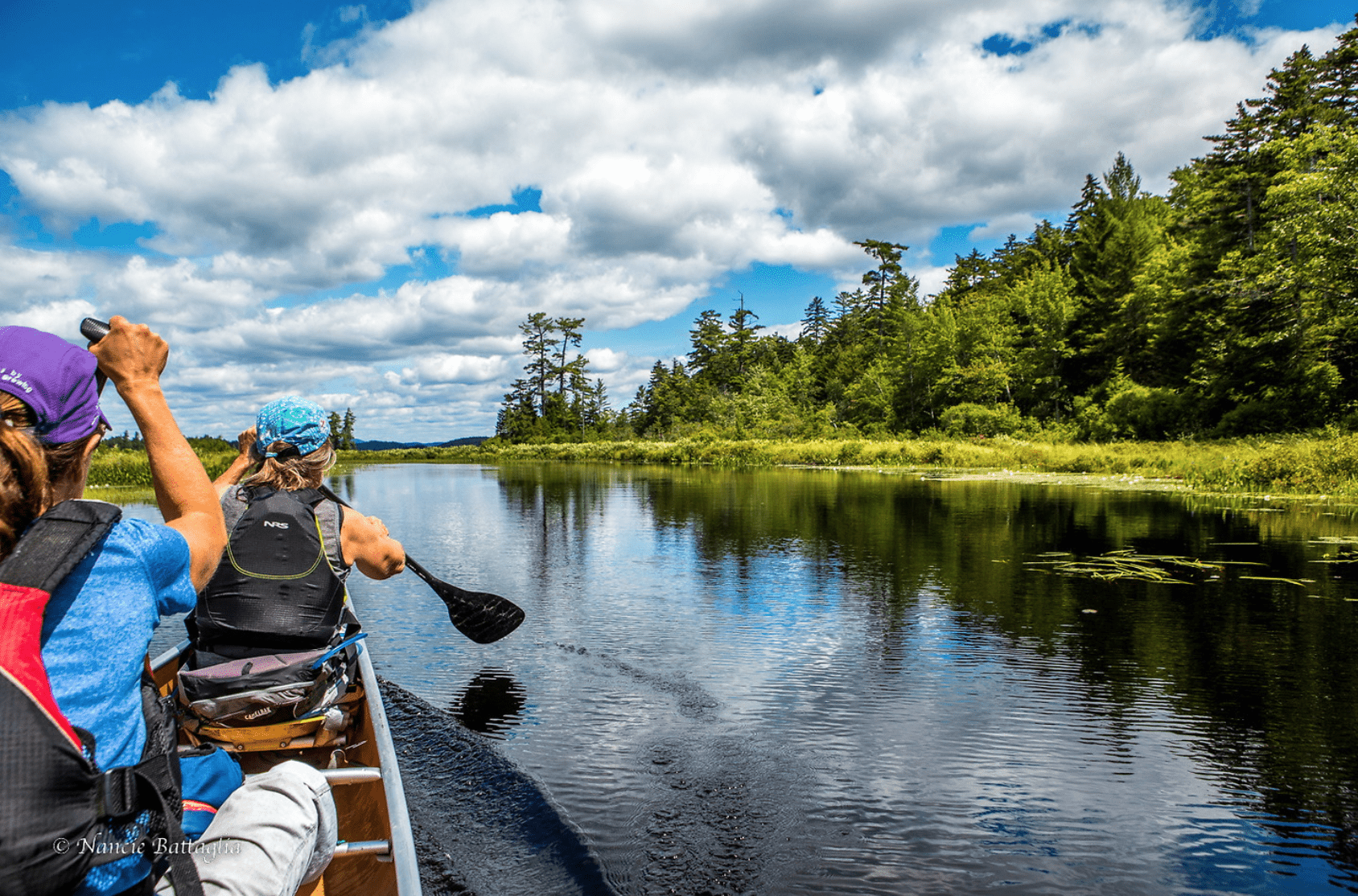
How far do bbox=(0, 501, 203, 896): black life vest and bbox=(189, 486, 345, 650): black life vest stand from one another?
5.71 ft

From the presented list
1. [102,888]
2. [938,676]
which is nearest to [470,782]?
[102,888]

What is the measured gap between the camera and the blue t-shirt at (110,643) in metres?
1.39

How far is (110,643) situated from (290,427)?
2.06m

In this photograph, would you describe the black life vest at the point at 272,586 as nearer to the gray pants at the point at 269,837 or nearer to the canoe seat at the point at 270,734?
the canoe seat at the point at 270,734

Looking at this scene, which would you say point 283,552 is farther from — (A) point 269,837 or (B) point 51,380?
(B) point 51,380

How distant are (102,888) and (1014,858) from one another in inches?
156

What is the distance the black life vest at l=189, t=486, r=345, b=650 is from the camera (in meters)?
3.10

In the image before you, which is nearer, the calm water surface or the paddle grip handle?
the paddle grip handle

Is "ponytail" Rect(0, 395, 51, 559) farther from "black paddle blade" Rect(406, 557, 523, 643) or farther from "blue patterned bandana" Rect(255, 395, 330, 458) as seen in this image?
"black paddle blade" Rect(406, 557, 523, 643)

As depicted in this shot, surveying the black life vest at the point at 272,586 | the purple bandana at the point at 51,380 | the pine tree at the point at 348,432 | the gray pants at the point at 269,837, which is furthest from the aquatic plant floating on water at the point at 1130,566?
the pine tree at the point at 348,432

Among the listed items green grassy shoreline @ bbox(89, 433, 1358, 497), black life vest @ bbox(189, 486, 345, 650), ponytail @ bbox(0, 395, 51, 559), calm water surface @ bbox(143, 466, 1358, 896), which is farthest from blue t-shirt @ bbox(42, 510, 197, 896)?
green grassy shoreline @ bbox(89, 433, 1358, 497)

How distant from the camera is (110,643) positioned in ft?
4.81

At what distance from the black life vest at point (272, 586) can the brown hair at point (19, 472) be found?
1.74 meters

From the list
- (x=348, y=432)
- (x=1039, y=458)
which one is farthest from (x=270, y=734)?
(x=348, y=432)
